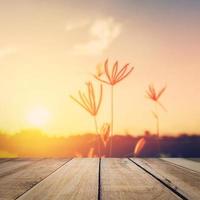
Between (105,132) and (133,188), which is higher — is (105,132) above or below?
above

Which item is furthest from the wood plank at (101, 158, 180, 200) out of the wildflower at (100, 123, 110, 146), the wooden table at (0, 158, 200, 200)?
the wildflower at (100, 123, 110, 146)

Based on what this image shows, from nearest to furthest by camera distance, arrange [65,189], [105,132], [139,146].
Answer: [65,189] → [105,132] → [139,146]

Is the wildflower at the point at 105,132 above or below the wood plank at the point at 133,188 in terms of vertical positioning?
above

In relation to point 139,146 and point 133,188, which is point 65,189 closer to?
point 133,188

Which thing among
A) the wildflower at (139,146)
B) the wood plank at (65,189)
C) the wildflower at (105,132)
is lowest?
the wood plank at (65,189)

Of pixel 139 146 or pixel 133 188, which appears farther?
pixel 139 146

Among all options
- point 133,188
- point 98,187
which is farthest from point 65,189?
point 133,188

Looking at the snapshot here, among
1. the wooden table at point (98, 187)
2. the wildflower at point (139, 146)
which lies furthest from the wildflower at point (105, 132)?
the wooden table at point (98, 187)

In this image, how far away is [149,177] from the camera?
1.32 meters

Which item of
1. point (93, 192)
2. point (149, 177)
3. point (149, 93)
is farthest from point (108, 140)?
point (93, 192)

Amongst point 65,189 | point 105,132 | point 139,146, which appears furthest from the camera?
point 139,146

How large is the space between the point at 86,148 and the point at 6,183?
310 centimetres

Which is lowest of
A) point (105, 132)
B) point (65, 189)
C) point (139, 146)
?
point (65, 189)

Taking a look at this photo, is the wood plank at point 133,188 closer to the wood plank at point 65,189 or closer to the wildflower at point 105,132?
the wood plank at point 65,189
